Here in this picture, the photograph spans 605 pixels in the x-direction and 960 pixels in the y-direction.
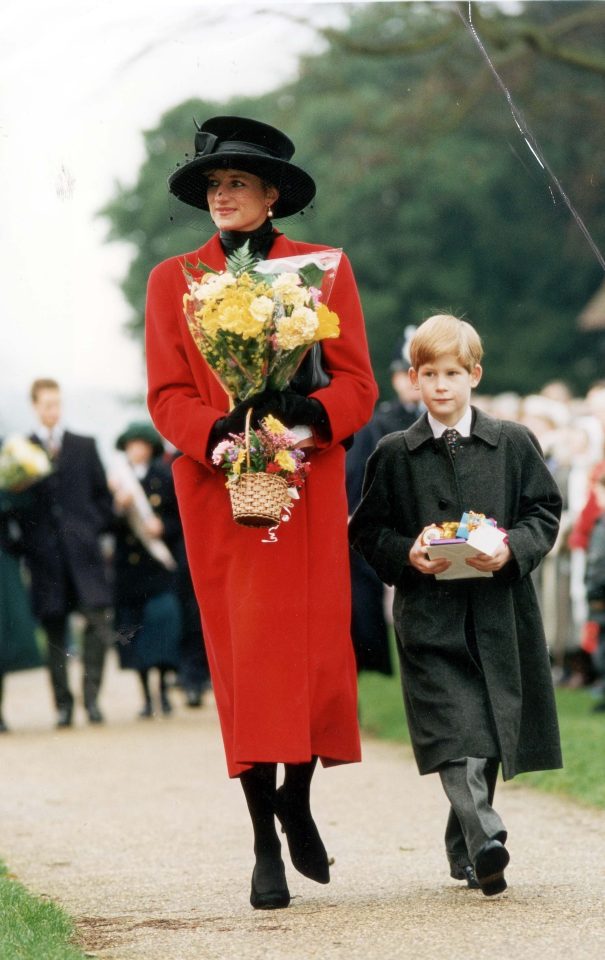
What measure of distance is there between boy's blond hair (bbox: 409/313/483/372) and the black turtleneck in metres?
0.52

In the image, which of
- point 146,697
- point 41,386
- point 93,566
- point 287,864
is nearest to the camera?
point 287,864

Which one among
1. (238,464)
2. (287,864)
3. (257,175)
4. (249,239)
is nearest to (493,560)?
(238,464)

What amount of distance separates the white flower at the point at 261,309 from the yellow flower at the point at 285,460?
1.18ft

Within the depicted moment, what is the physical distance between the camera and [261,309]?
5145 mm

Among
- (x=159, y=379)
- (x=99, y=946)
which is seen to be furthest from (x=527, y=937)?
(x=159, y=379)

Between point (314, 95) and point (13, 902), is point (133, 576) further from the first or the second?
point (314, 95)

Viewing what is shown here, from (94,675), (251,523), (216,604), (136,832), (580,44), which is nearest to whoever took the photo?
(251,523)

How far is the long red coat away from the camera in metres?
5.41

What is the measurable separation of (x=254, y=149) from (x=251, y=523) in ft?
3.77

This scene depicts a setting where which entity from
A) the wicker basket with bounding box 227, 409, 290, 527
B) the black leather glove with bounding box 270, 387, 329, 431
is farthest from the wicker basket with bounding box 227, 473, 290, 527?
the black leather glove with bounding box 270, 387, 329, 431

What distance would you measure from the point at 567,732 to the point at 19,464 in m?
3.81

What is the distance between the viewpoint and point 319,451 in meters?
5.55

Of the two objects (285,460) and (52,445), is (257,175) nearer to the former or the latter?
(285,460)

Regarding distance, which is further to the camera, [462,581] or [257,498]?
[462,581]
